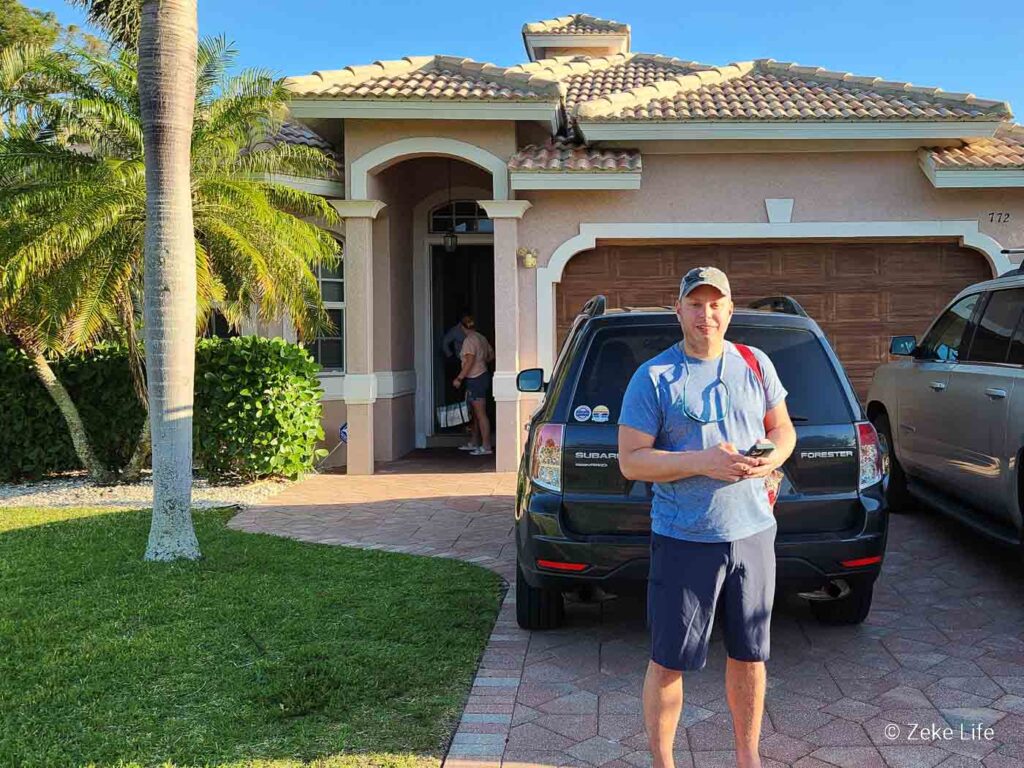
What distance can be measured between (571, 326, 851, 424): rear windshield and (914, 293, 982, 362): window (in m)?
2.49

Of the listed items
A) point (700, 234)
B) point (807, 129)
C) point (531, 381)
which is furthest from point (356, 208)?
point (807, 129)

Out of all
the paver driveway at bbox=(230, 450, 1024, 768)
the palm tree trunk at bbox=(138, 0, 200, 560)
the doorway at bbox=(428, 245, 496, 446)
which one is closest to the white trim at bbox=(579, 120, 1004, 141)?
the doorway at bbox=(428, 245, 496, 446)

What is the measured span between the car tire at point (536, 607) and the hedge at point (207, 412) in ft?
17.4

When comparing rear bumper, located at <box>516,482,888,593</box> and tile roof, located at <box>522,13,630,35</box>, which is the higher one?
tile roof, located at <box>522,13,630,35</box>

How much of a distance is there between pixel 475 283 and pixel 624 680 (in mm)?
9573

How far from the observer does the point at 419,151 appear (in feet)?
34.3

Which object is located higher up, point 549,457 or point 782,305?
point 782,305

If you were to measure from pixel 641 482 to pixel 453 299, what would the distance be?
31.6 feet

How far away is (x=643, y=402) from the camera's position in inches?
110

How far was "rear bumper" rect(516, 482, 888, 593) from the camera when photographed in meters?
3.98

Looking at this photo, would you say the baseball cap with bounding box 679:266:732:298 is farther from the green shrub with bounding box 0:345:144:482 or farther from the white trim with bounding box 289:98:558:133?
the green shrub with bounding box 0:345:144:482

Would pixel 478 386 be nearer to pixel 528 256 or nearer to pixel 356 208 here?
pixel 528 256

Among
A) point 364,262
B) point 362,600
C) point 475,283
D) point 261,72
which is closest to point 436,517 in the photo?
point 362,600

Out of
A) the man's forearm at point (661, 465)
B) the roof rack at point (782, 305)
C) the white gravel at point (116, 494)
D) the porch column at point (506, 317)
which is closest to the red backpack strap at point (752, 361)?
the man's forearm at point (661, 465)
